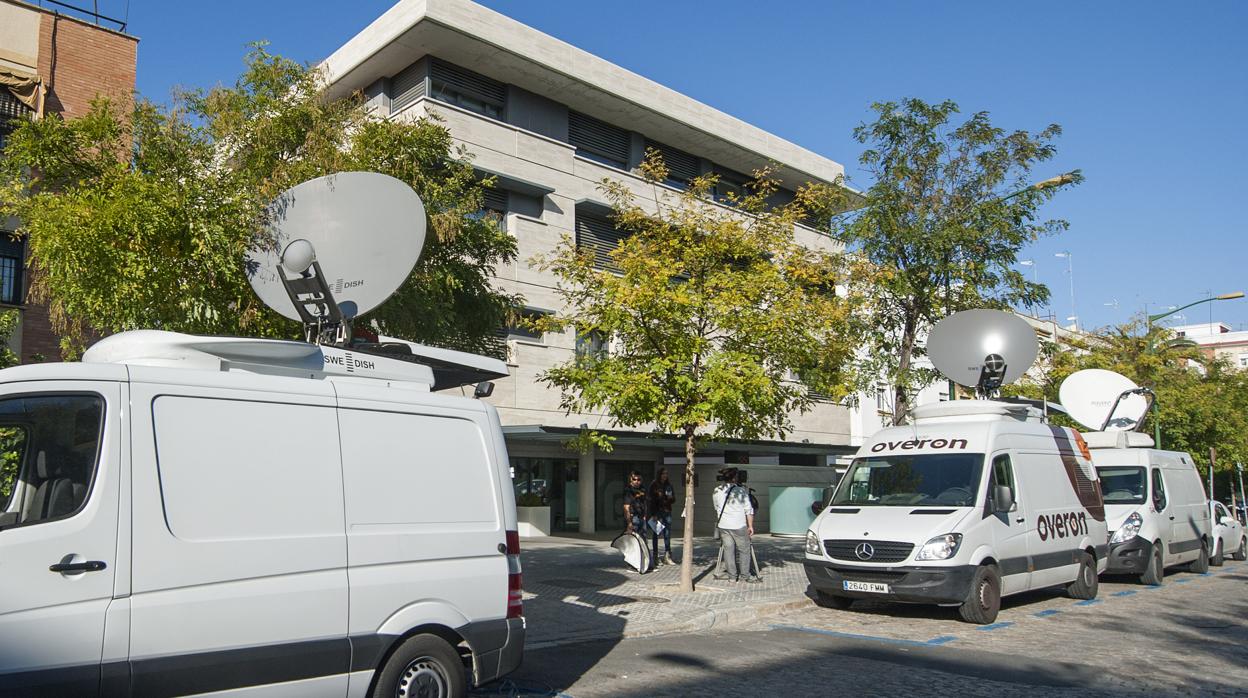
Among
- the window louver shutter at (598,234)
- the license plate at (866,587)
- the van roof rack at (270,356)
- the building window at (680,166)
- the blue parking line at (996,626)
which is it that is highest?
the building window at (680,166)

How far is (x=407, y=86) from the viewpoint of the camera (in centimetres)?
2383

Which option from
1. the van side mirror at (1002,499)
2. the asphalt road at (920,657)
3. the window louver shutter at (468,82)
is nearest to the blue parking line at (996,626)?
the asphalt road at (920,657)

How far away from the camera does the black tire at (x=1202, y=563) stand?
17.9 m

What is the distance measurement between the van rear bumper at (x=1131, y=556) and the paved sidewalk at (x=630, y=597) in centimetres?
496

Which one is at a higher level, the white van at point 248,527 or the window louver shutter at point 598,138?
the window louver shutter at point 598,138

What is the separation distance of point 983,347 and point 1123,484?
395cm

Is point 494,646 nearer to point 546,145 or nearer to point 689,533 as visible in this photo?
point 689,533

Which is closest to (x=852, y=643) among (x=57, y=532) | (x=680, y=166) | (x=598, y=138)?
(x=57, y=532)

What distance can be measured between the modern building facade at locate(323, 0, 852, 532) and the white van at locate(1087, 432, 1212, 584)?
1056 cm

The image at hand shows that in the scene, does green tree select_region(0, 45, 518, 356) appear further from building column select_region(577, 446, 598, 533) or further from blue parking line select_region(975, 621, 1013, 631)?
building column select_region(577, 446, 598, 533)

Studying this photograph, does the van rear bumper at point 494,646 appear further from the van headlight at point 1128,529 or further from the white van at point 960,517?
the van headlight at point 1128,529

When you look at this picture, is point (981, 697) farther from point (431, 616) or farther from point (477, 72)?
point (477, 72)

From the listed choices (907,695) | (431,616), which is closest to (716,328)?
(907,695)

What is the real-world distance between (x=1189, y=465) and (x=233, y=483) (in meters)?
18.1
